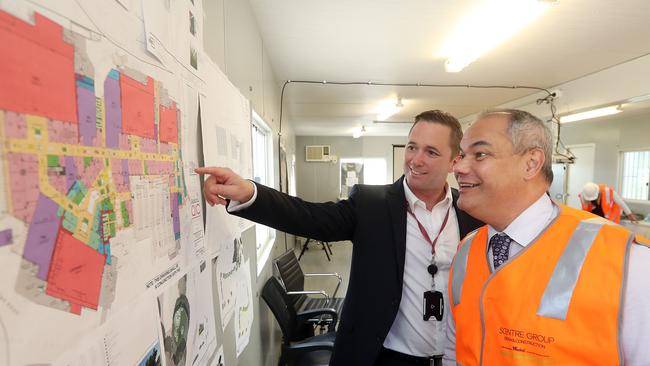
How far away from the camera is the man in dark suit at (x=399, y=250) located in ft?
3.78

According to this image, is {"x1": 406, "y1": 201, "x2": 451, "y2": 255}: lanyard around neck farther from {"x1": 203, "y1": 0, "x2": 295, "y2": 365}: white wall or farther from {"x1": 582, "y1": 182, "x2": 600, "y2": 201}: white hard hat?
{"x1": 582, "y1": 182, "x2": 600, "y2": 201}: white hard hat

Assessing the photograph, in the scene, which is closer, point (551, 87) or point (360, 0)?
point (360, 0)

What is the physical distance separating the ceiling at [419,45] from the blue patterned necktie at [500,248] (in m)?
1.64

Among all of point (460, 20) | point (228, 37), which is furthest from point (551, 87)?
point (228, 37)

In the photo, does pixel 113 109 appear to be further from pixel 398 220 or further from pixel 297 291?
pixel 297 291

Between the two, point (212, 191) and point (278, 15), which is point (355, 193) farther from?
point (278, 15)

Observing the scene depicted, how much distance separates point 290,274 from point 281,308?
2.02 feet

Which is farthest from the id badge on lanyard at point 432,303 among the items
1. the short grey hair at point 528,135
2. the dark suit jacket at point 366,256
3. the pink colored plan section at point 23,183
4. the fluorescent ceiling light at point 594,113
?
the fluorescent ceiling light at point 594,113

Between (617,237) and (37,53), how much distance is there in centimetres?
116

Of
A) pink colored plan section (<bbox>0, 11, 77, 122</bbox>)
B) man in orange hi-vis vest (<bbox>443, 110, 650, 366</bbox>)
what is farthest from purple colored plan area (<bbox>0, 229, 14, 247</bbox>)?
man in orange hi-vis vest (<bbox>443, 110, 650, 366</bbox>)

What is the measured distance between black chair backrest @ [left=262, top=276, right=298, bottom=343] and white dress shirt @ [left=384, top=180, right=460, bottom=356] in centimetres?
97

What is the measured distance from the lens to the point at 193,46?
71 cm

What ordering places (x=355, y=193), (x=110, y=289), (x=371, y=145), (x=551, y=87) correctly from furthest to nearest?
(x=371, y=145) → (x=551, y=87) → (x=355, y=193) → (x=110, y=289)

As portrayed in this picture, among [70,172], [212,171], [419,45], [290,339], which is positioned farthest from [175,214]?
[419,45]
